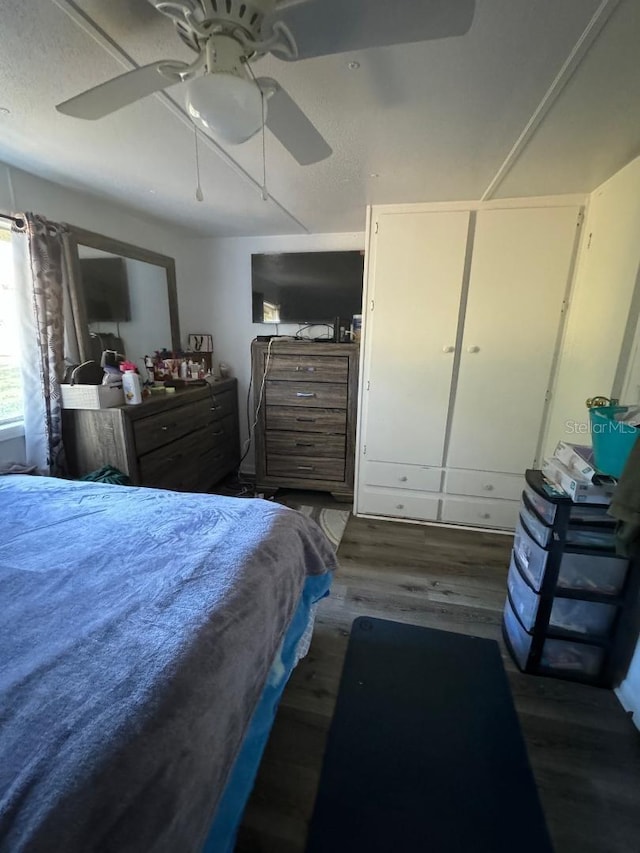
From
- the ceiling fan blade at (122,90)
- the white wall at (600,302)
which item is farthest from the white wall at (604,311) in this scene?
the ceiling fan blade at (122,90)

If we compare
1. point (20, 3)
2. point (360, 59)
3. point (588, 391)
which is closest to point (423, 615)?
point (588, 391)

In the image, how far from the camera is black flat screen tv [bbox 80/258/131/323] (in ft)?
7.25

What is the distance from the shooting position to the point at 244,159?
5.39ft

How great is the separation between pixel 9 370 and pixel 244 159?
1678mm

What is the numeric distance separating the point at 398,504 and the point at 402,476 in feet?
0.74

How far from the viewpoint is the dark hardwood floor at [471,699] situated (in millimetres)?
1055

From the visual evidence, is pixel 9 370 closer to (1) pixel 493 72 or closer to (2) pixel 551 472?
(1) pixel 493 72

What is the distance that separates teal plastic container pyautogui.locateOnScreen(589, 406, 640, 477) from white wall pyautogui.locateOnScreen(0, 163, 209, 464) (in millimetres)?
2808

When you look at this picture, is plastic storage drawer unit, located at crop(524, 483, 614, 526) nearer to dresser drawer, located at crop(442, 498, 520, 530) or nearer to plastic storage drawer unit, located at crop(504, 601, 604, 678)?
plastic storage drawer unit, located at crop(504, 601, 604, 678)

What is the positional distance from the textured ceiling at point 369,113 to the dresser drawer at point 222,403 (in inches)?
53.9

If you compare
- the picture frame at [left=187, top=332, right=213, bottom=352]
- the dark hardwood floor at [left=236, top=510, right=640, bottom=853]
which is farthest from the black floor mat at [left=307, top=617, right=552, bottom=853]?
the picture frame at [left=187, top=332, right=213, bottom=352]

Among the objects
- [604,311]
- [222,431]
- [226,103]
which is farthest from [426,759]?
[222,431]

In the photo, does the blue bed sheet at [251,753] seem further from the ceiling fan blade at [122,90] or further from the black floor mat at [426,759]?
the ceiling fan blade at [122,90]

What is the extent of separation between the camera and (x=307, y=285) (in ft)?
9.78
